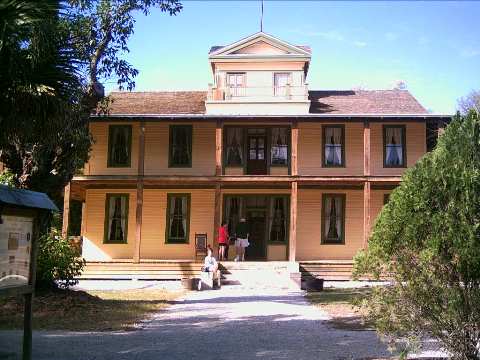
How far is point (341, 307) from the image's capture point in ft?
44.8

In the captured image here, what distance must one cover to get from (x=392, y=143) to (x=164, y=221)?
1083cm

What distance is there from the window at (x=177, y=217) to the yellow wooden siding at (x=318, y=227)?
5.01 meters

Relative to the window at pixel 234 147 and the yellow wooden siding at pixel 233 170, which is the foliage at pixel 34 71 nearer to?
the yellow wooden siding at pixel 233 170

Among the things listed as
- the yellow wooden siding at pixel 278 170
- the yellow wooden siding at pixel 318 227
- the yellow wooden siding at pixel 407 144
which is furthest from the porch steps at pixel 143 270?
the yellow wooden siding at pixel 407 144

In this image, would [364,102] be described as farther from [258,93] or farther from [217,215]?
[217,215]

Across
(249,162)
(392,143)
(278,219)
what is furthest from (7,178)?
(392,143)

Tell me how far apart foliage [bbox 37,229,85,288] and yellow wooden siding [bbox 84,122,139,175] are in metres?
12.3

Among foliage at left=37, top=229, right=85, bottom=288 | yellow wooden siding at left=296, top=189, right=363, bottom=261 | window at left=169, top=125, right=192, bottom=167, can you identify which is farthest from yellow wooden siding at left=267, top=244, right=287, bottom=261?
foliage at left=37, top=229, right=85, bottom=288

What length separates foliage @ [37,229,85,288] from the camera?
13.1 meters

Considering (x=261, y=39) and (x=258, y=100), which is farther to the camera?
(x=261, y=39)

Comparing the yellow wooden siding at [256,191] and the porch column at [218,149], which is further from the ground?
the porch column at [218,149]

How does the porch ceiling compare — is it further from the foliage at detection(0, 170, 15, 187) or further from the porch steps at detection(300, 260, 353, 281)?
the foliage at detection(0, 170, 15, 187)

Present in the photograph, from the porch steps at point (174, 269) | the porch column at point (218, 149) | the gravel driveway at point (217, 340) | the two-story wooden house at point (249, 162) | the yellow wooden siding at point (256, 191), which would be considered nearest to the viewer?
the gravel driveway at point (217, 340)

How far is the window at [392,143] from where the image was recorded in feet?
84.5
